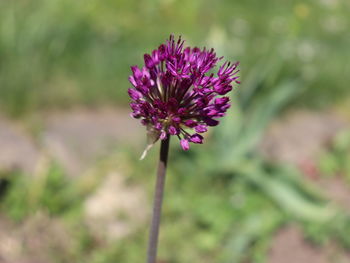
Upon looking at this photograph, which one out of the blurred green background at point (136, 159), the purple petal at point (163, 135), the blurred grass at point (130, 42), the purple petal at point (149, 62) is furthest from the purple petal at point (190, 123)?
the blurred grass at point (130, 42)

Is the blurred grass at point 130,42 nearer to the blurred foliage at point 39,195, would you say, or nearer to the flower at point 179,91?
the blurred foliage at point 39,195

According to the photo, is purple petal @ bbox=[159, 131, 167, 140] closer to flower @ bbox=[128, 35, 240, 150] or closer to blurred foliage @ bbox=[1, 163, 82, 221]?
flower @ bbox=[128, 35, 240, 150]

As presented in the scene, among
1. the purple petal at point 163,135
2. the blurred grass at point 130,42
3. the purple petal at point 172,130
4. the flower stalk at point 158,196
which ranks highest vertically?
the blurred grass at point 130,42

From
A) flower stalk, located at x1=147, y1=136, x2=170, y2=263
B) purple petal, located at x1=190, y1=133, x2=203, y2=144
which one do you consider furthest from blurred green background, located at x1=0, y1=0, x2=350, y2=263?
purple petal, located at x1=190, y1=133, x2=203, y2=144

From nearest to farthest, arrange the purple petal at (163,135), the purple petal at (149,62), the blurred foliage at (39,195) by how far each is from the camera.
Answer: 1. the purple petal at (163,135)
2. the purple petal at (149,62)
3. the blurred foliage at (39,195)

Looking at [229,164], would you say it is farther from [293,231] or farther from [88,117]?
[88,117]
